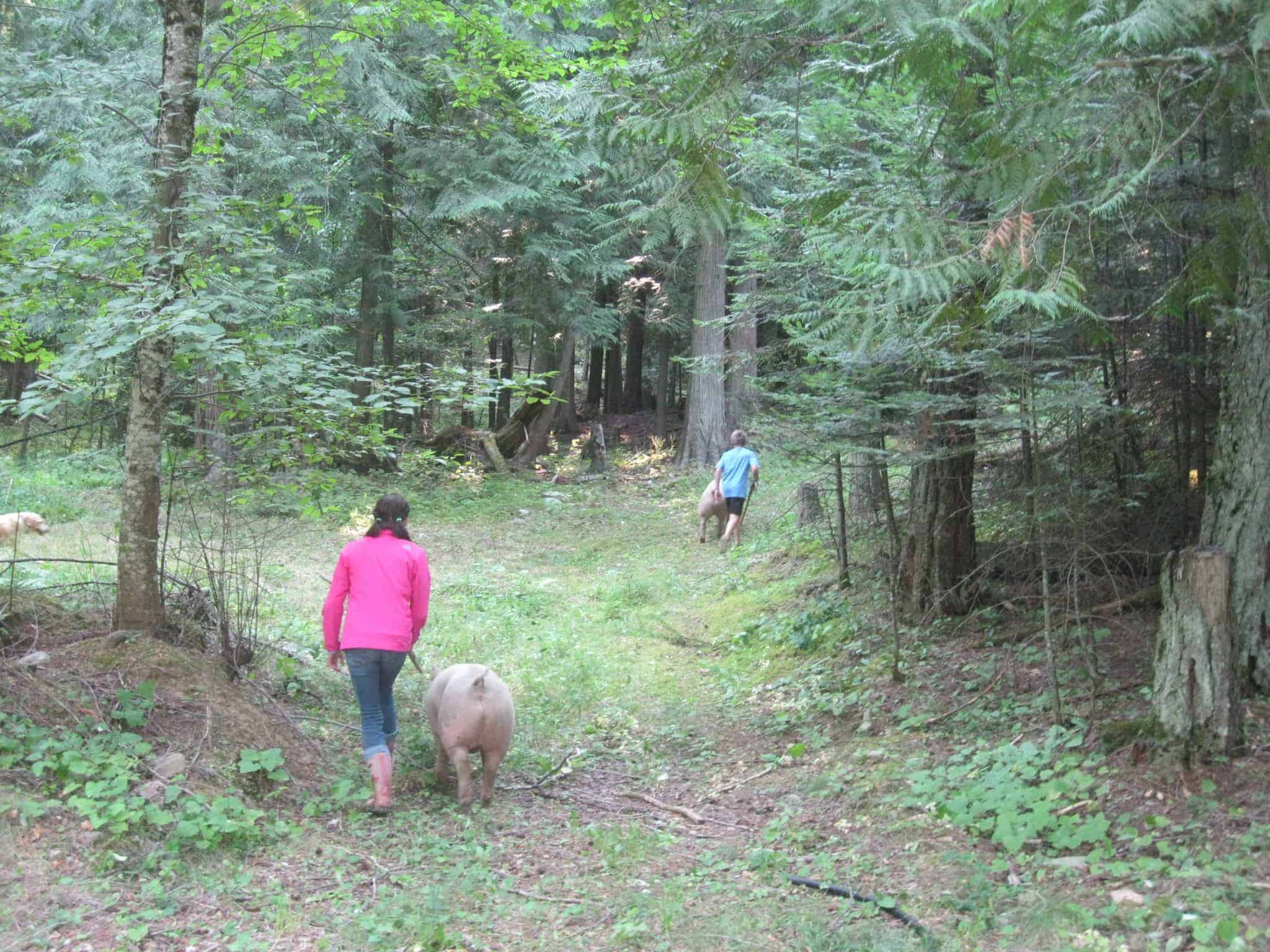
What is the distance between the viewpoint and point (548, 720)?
24.7ft

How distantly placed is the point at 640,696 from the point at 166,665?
A: 3.85m

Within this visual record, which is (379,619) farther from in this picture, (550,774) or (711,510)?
(711,510)

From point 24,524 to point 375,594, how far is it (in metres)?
8.56

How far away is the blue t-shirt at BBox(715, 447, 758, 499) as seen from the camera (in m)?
13.4

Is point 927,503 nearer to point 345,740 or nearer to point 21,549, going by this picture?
point 345,740

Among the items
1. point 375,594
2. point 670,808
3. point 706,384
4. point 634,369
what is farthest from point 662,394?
point 375,594

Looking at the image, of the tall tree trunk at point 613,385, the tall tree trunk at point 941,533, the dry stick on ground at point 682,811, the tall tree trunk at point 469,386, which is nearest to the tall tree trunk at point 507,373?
the tall tree trunk at point 469,386

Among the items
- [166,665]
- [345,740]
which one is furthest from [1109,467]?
[166,665]

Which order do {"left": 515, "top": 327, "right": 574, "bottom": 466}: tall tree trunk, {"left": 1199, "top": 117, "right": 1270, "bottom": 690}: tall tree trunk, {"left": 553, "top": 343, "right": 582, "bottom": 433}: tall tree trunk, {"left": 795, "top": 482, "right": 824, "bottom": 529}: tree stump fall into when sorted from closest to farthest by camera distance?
{"left": 1199, "top": 117, "right": 1270, "bottom": 690}: tall tree trunk < {"left": 795, "top": 482, "right": 824, "bottom": 529}: tree stump < {"left": 515, "top": 327, "right": 574, "bottom": 466}: tall tree trunk < {"left": 553, "top": 343, "right": 582, "bottom": 433}: tall tree trunk

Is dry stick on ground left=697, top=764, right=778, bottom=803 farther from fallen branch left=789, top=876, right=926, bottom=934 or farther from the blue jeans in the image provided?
the blue jeans

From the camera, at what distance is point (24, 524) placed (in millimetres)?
11750

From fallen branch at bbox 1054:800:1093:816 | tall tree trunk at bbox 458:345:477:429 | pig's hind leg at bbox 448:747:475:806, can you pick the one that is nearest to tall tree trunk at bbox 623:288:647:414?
tall tree trunk at bbox 458:345:477:429

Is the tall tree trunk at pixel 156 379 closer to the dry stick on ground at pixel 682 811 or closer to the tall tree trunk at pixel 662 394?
the dry stick on ground at pixel 682 811

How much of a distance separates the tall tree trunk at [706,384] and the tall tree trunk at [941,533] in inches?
438
